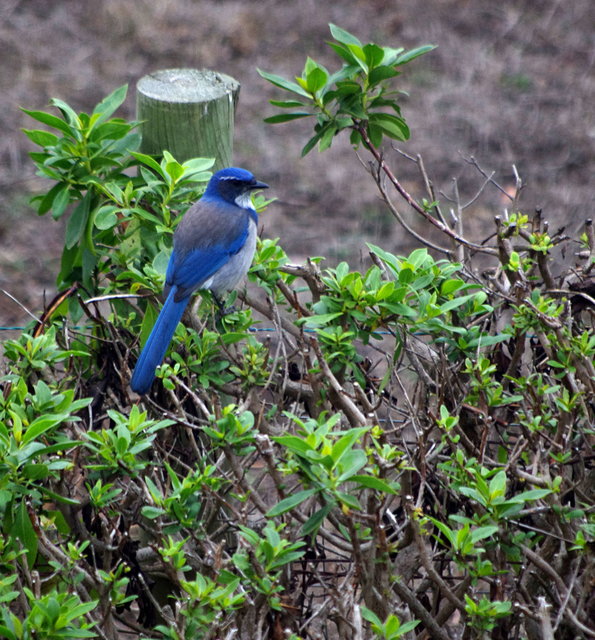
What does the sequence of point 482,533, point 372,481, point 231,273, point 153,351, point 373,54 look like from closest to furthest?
point 372,481
point 482,533
point 153,351
point 373,54
point 231,273

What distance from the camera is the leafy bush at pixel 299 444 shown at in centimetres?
225

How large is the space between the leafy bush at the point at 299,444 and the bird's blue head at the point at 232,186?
252 millimetres

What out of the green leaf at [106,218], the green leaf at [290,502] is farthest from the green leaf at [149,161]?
the green leaf at [290,502]

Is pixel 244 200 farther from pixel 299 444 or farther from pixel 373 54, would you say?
pixel 299 444

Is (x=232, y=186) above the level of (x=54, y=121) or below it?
below

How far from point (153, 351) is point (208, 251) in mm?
1000

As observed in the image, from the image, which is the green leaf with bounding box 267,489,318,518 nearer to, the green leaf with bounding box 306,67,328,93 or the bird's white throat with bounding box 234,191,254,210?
the green leaf with bounding box 306,67,328,93

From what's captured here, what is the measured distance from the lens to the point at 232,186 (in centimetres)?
397

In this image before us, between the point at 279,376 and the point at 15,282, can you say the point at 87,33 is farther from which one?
the point at 279,376

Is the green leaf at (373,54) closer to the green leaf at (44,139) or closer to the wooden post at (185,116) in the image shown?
the wooden post at (185,116)

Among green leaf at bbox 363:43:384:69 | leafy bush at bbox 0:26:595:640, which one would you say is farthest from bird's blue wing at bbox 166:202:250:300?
green leaf at bbox 363:43:384:69

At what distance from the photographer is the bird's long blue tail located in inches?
113

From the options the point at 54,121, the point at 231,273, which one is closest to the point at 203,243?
the point at 231,273

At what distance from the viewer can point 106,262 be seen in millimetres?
3307
